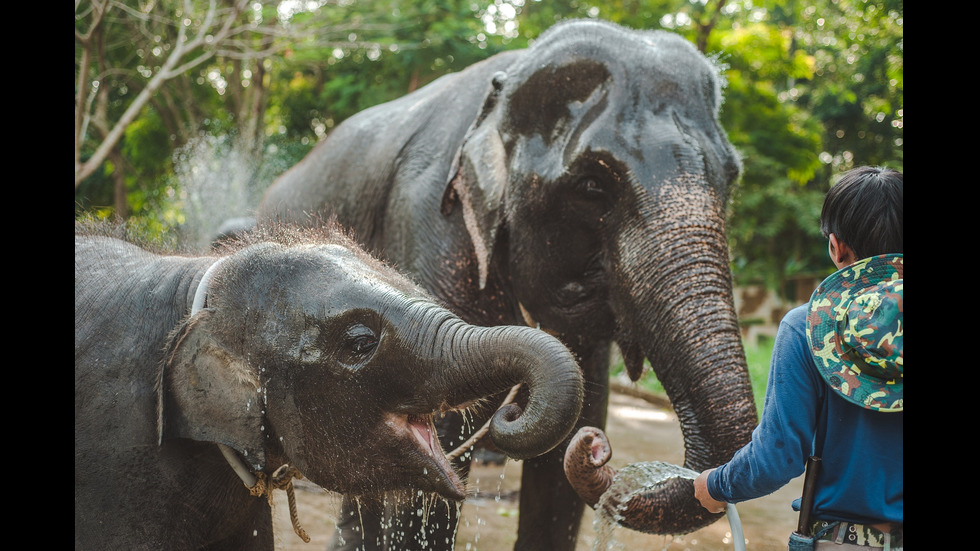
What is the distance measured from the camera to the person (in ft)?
6.18

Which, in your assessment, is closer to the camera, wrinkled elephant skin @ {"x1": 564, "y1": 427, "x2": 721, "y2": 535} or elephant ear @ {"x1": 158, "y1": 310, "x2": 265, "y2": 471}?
elephant ear @ {"x1": 158, "y1": 310, "x2": 265, "y2": 471}

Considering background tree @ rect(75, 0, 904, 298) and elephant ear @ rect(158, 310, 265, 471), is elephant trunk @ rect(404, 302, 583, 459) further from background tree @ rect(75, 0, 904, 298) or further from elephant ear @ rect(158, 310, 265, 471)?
background tree @ rect(75, 0, 904, 298)

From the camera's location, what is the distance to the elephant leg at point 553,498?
4.05 meters

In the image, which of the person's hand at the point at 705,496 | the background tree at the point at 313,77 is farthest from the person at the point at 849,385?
the background tree at the point at 313,77

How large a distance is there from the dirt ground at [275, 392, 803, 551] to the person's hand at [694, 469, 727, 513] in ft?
4.58

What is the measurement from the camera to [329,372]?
2.25 metres

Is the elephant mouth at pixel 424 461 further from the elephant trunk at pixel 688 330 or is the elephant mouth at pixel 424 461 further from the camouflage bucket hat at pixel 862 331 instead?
the camouflage bucket hat at pixel 862 331

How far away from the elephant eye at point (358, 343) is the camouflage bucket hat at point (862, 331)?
103 centimetres

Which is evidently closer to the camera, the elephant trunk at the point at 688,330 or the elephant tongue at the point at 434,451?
the elephant tongue at the point at 434,451

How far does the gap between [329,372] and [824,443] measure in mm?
1178

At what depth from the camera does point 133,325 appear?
253cm

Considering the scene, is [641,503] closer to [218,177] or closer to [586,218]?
[586,218]

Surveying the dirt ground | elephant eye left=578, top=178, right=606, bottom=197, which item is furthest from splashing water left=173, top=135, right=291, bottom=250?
elephant eye left=578, top=178, right=606, bottom=197
